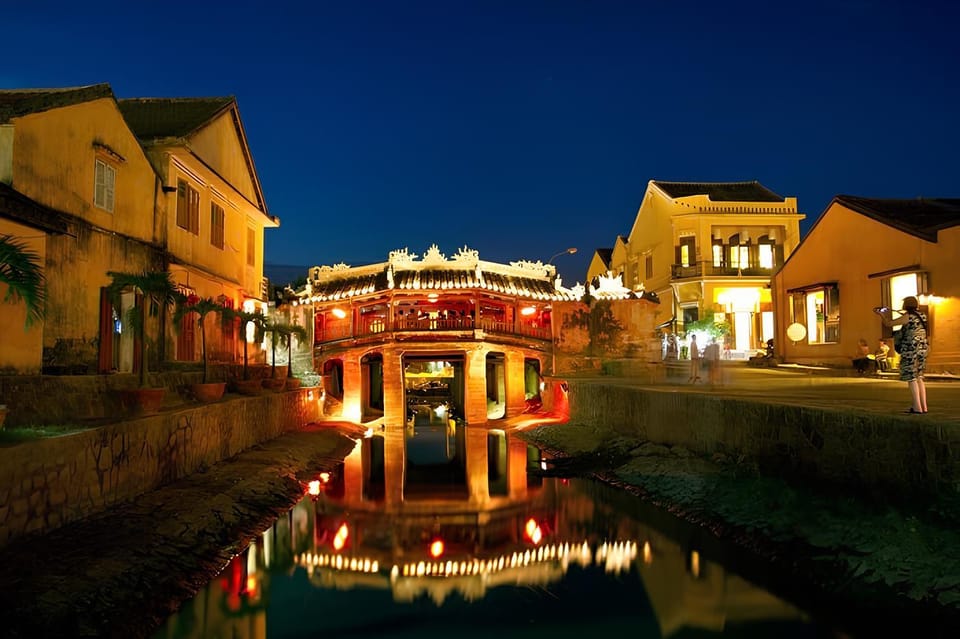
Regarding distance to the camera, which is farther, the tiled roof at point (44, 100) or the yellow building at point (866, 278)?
the yellow building at point (866, 278)

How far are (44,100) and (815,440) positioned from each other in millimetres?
14410

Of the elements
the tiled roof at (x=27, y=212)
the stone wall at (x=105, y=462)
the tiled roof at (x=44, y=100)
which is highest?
the tiled roof at (x=44, y=100)

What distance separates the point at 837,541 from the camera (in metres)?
8.46

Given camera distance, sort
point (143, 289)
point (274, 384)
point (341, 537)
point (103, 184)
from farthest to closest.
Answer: point (274, 384) < point (103, 184) < point (143, 289) < point (341, 537)

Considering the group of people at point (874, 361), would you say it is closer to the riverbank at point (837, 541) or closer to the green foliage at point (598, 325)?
Result: the riverbank at point (837, 541)

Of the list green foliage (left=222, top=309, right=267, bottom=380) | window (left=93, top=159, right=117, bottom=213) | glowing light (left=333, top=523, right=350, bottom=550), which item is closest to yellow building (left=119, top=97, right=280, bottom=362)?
green foliage (left=222, top=309, right=267, bottom=380)

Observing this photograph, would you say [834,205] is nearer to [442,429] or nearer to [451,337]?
[451,337]

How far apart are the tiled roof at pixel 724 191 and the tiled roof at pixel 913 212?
13.3 meters

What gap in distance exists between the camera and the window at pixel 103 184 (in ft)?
47.2

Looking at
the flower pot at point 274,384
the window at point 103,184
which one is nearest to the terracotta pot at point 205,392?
the window at point 103,184

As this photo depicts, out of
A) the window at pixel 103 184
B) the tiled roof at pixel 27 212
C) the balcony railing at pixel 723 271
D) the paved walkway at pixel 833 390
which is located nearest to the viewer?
the paved walkway at pixel 833 390

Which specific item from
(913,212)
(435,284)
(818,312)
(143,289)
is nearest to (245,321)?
(143,289)

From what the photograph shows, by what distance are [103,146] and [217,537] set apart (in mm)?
9046

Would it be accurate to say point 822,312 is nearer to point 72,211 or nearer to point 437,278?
point 437,278
